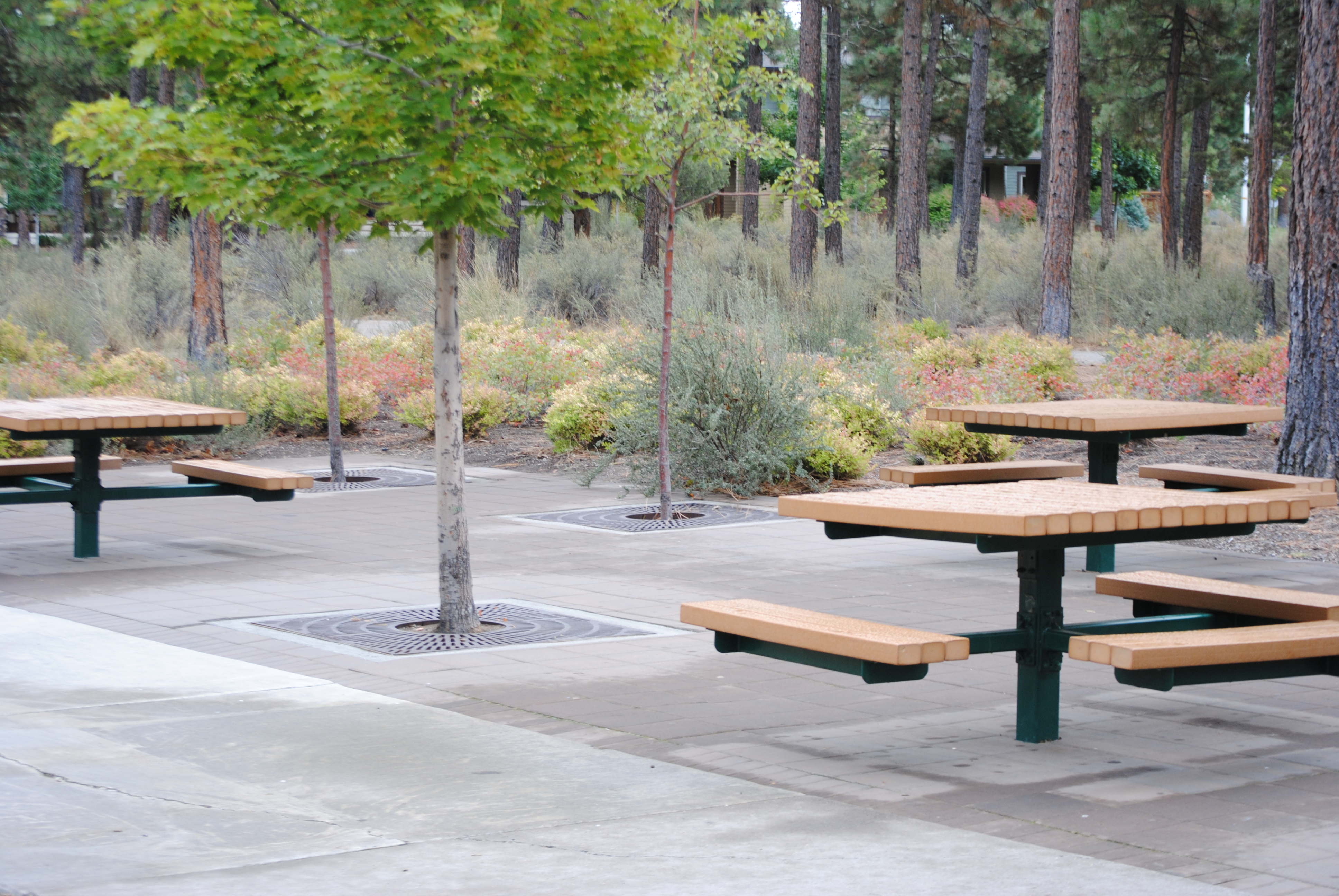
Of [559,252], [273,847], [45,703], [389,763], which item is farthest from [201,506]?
[559,252]

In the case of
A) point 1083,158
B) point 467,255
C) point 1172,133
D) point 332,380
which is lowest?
point 332,380

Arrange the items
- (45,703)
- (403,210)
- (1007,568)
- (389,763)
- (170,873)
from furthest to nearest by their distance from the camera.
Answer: (1007,568) → (403,210) → (45,703) → (389,763) → (170,873)

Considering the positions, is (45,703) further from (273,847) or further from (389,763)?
(273,847)

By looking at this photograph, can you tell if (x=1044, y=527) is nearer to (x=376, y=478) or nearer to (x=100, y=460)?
(x=100, y=460)

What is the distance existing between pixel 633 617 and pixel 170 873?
13.0 feet

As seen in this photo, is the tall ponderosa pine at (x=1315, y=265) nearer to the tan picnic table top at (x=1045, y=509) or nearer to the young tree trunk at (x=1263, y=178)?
the tan picnic table top at (x=1045, y=509)

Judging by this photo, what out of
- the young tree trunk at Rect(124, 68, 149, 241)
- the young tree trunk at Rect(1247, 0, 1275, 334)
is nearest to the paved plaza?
the young tree trunk at Rect(1247, 0, 1275, 334)

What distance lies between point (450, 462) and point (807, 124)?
20.3m

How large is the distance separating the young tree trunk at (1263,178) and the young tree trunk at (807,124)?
711 centimetres

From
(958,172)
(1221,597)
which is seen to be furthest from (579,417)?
(958,172)

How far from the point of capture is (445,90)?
6.68 metres

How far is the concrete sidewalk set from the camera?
377 centimetres

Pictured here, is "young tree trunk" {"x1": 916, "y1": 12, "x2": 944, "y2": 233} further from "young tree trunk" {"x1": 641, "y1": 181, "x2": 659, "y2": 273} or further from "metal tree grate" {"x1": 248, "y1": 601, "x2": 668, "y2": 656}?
"metal tree grate" {"x1": 248, "y1": 601, "x2": 668, "y2": 656}

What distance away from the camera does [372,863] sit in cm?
393
